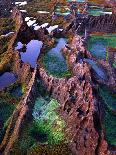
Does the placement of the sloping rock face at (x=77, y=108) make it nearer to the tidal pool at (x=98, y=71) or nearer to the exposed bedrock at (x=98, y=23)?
the tidal pool at (x=98, y=71)

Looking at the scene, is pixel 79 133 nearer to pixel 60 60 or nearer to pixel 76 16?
pixel 60 60

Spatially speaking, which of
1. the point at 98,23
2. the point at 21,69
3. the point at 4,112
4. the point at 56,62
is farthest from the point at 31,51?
the point at 98,23

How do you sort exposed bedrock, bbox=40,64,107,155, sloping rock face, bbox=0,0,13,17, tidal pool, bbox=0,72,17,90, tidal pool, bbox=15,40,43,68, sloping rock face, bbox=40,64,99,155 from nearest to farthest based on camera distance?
exposed bedrock, bbox=40,64,107,155
sloping rock face, bbox=40,64,99,155
tidal pool, bbox=0,72,17,90
tidal pool, bbox=15,40,43,68
sloping rock face, bbox=0,0,13,17

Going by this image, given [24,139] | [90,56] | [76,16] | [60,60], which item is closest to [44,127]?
[24,139]

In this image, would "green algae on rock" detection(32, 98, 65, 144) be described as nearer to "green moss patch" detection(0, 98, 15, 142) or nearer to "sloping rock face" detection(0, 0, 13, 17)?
"green moss patch" detection(0, 98, 15, 142)

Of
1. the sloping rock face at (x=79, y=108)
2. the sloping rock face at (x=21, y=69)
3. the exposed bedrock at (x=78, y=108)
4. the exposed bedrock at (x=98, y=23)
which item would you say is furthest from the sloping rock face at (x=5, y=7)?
the exposed bedrock at (x=78, y=108)

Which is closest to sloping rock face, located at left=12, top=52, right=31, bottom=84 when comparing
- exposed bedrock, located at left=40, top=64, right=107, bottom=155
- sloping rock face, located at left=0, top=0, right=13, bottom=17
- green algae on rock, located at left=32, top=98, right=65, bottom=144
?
exposed bedrock, located at left=40, top=64, right=107, bottom=155
